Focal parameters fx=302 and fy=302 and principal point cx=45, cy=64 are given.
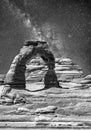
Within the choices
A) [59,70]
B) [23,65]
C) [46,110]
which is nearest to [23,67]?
[23,65]

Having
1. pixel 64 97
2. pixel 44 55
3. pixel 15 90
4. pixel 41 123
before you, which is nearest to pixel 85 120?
pixel 41 123

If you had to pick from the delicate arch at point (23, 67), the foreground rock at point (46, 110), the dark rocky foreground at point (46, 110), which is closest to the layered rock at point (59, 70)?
the delicate arch at point (23, 67)

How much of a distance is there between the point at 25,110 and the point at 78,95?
6400 millimetres

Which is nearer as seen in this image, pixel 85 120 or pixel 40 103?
pixel 85 120

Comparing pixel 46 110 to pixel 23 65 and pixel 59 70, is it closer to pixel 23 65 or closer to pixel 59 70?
pixel 23 65

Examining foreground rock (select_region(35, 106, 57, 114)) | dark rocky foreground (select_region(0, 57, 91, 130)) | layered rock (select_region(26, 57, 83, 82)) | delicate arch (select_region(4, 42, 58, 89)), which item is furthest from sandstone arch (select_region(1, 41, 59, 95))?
layered rock (select_region(26, 57, 83, 82))

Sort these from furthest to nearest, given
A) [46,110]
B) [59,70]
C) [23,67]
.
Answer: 1. [59,70]
2. [23,67]
3. [46,110]

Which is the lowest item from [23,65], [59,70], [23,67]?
[59,70]

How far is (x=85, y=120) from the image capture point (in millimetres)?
20688

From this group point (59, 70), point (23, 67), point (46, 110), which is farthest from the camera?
point (59, 70)

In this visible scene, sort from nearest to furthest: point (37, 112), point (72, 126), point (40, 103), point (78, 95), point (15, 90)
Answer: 1. point (72, 126)
2. point (37, 112)
3. point (40, 103)
4. point (78, 95)
5. point (15, 90)

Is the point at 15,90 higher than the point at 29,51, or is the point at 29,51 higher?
the point at 29,51

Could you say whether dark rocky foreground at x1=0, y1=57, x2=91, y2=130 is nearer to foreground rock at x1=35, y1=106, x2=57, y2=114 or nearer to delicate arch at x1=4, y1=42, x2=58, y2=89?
foreground rock at x1=35, y1=106, x2=57, y2=114

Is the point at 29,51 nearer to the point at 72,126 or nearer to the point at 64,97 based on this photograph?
the point at 64,97
